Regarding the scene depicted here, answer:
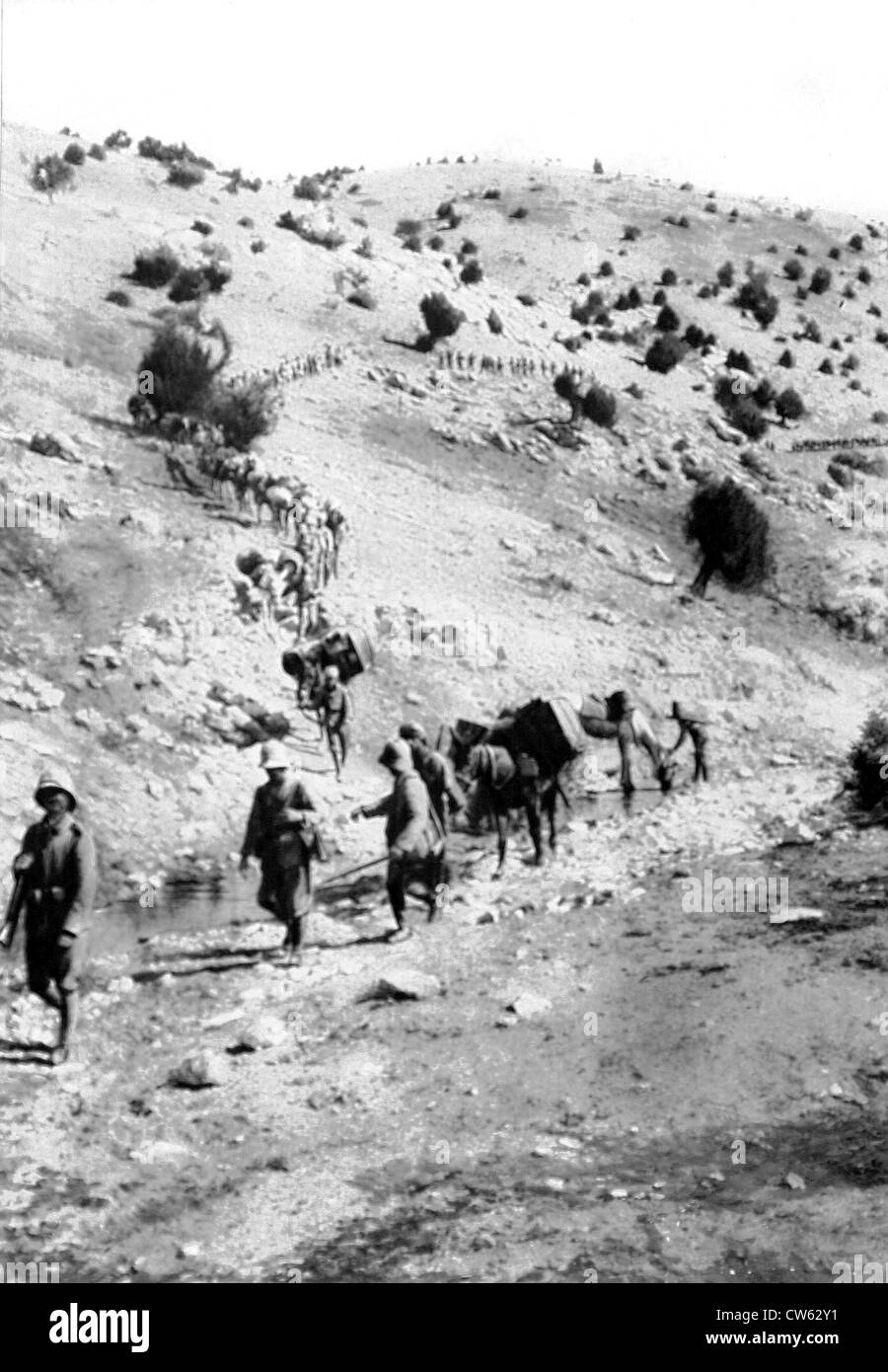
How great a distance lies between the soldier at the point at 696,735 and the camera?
1588cm

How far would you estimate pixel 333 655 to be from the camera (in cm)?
1515

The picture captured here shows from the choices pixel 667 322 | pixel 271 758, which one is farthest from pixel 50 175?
pixel 271 758

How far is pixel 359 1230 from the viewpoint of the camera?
8062 millimetres

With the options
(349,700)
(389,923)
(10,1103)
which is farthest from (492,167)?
(10,1103)

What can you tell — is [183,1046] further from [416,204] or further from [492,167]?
[492,167]

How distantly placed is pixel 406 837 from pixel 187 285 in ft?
48.0

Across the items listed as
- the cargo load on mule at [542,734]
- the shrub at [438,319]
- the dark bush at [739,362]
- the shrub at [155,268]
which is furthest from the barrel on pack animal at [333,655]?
the dark bush at [739,362]

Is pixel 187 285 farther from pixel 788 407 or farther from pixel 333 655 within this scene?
pixel 788 407

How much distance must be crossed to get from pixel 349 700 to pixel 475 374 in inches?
444

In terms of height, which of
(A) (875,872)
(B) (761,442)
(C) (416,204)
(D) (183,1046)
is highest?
(C) (416,204)

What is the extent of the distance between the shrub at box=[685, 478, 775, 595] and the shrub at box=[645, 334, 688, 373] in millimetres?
7190

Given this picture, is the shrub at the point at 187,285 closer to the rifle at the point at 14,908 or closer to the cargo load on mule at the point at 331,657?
the cargo load on mule at the point at 331,657

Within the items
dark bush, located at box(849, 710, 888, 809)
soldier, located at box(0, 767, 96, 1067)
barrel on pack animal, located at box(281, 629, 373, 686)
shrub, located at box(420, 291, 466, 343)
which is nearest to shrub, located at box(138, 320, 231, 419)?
barrel on pack animal, located at box(281, 629, 373, 686)

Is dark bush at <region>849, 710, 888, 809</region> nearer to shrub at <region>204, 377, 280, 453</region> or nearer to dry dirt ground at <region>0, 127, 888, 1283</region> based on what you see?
dry dirt ground at <region>0, 127, 888, 1283</region>
